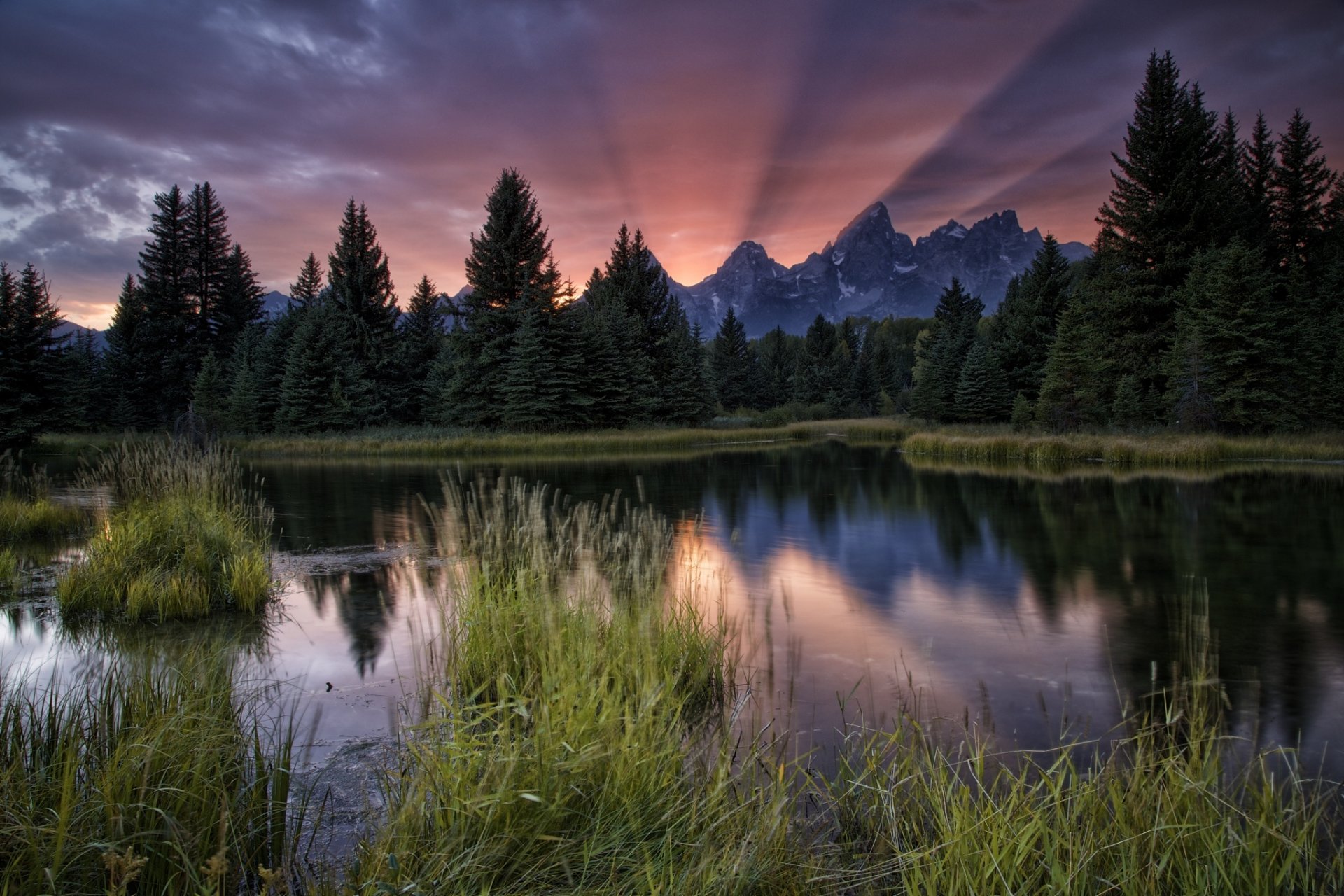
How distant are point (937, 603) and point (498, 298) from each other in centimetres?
3940

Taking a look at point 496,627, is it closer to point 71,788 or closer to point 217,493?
point 71,788

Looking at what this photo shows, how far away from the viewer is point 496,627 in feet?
16.9

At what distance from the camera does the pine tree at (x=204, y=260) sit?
180ft

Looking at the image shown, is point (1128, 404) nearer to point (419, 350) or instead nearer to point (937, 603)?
point (937, 603)

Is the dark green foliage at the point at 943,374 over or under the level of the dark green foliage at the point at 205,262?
under

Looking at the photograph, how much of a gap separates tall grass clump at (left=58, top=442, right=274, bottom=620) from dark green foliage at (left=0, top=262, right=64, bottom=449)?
22.9 meters

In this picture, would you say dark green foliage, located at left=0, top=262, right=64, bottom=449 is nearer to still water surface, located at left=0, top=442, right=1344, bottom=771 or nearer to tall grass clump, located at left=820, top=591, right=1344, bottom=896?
still water surface, located at left=0, top=442, right=1344, bottom=771

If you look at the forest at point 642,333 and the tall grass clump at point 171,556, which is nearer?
the tall grass clump at point 171,556

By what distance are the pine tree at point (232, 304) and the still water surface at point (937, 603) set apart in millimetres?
43728

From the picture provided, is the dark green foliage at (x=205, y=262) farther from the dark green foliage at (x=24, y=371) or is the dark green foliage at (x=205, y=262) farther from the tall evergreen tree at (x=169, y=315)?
the dark green foliage at (x=24, y=371)

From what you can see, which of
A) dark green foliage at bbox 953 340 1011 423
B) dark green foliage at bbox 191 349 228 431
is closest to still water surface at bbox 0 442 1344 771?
dark green foliage at bbox 953 340 1011 423

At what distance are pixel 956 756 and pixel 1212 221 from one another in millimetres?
40159

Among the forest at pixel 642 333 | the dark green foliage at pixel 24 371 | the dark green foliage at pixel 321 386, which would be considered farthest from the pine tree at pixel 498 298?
the dark green foliage at pixel 24 371

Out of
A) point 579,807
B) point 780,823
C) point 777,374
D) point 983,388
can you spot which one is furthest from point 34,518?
point 777,374
